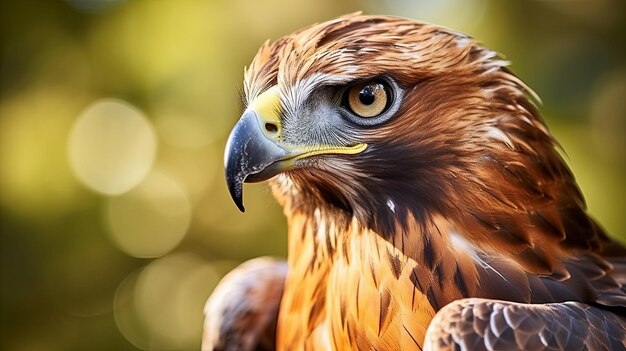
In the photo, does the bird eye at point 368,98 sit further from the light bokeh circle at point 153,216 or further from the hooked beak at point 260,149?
the light bokeh circle at point 153,216

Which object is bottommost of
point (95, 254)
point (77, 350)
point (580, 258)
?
point (77, 350)

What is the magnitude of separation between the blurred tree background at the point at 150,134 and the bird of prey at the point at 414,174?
10.0 ft

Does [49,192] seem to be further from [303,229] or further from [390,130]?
[390,130]

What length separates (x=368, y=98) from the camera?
82.0 inches

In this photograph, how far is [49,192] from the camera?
5172 millimetres

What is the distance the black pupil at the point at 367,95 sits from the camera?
2068 mm

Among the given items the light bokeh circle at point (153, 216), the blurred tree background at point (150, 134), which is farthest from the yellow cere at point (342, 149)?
the light bokeh circle at point (153, 216)

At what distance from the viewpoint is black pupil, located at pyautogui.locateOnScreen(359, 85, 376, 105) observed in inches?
81.4

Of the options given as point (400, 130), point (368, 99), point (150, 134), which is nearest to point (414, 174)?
point (400, 130)

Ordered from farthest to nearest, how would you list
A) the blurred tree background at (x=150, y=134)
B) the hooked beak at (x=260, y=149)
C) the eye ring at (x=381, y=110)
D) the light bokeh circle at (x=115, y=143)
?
the light bokeh circle at (x=115, y=143) < the blurred tree background at (x=150, y=134) < the eye ring at (x=381, y=110) < the hooked beak at (x=260, y=149)

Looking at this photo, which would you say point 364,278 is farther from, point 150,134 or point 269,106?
point 150,134

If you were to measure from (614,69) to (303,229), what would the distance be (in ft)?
12.4

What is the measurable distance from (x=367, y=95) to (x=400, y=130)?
13 centimetres

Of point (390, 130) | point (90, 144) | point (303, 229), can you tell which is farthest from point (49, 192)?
point (390, 130)
